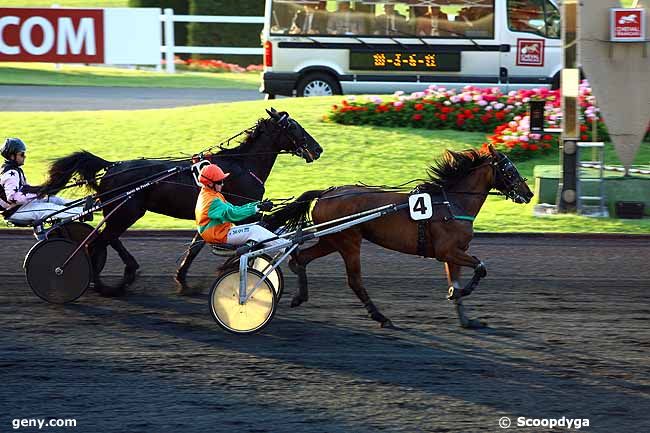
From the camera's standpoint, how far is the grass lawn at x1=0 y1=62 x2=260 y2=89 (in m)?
23.1

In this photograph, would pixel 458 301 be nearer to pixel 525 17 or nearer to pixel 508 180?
pixel 508 180

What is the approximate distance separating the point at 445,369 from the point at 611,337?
59.5 inches

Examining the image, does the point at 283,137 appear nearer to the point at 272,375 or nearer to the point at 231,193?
the point at 231,193

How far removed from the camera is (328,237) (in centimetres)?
802

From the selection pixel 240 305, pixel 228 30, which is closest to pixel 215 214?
pixel 240 305

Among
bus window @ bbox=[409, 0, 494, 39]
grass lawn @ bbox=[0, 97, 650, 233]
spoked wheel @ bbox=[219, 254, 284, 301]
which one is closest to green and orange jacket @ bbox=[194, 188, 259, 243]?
spoked wheel @ bbox=[219, 254, 284, 301]

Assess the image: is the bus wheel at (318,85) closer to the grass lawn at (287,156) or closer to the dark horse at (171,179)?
the grass lawn at (287,156)

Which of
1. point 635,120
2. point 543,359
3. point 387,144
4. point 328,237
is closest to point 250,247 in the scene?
point 328,237

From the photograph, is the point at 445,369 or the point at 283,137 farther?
the point at 283,137

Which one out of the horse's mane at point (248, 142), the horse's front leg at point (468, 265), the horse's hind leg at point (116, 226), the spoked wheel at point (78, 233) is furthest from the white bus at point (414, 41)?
the horse's front leg at point (468, 265)

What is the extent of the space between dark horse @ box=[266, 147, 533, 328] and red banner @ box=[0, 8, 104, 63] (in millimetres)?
14696

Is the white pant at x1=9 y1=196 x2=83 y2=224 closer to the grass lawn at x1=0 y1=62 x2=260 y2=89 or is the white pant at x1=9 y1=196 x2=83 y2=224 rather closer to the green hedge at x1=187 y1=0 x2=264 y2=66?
the grass lawn at x1=0 y1=62 x2=260 y2=89

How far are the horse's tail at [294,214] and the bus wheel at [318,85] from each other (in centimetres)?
1100

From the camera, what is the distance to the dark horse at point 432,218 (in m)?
7.86
